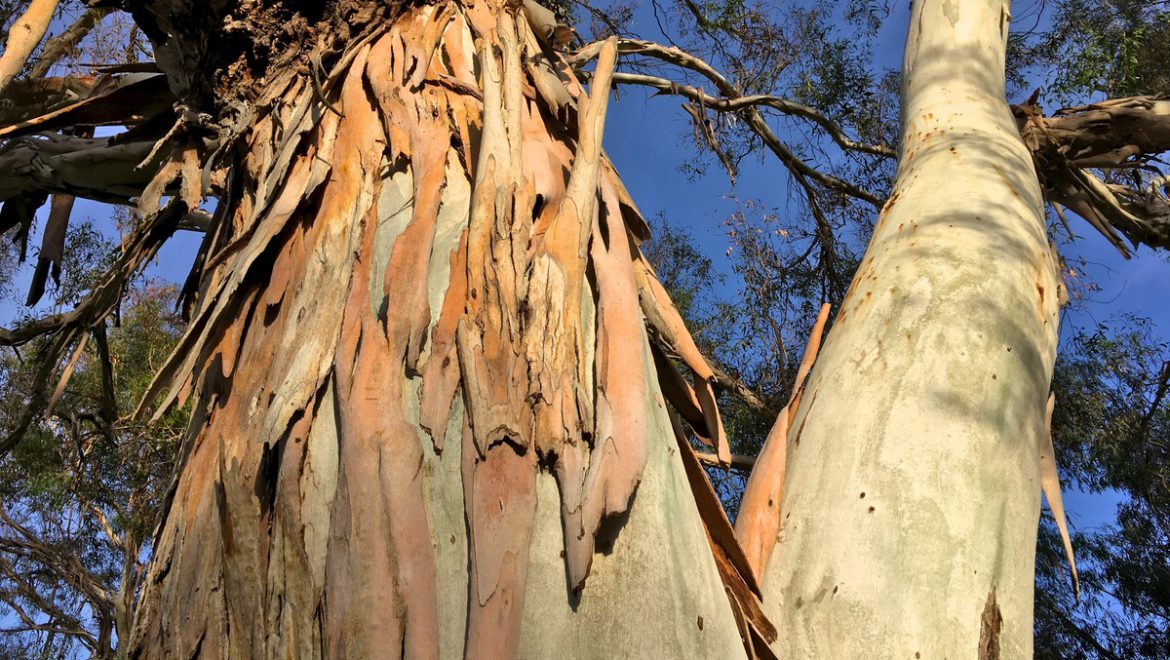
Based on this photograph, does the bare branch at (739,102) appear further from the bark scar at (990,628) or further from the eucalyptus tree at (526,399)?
the bark scar at (990,628)

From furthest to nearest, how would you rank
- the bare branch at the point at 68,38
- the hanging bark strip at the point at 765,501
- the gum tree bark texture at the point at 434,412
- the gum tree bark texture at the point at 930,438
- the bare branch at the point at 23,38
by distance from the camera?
the bare branch at the point at 68,38, the bare branch at the point at 23,38, the hanging bark strip at the point at 765,501, the gum tree bark texture at the point at 930,438, the gum tree bark texture at the point at 434,412

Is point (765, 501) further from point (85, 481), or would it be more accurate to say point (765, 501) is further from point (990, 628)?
point (85, 481)

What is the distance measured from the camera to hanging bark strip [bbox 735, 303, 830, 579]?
1283 millimetres

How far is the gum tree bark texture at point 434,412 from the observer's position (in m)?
1.04

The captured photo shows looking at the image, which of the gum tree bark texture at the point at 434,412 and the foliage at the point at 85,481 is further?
the foliage at the point at 85,481

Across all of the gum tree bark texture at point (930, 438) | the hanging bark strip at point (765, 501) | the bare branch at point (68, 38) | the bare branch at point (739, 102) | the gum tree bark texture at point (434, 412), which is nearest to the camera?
the gum tree bark texture at point (434, 412)

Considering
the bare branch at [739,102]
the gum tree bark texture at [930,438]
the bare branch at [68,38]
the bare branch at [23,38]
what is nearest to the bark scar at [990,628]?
the gum tree bark texture at [930,438]

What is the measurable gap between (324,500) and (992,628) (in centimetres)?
79

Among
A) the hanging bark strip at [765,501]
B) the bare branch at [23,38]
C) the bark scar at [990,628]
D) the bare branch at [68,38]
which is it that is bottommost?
the bark scar at [990,628]

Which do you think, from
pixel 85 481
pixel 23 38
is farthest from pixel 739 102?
pixel 85 481

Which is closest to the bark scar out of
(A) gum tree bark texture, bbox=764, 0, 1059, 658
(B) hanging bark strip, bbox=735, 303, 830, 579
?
(A) gum tree bark texture, bbox=764, 0, 1059, 658

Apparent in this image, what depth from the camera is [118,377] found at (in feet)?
22.9

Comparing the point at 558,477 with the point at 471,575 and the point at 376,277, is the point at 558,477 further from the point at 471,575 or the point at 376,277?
the point at 376,277

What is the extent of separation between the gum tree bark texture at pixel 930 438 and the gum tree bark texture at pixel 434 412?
0.18m
